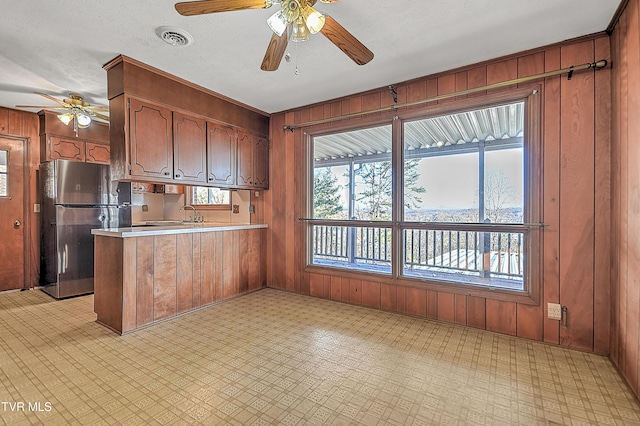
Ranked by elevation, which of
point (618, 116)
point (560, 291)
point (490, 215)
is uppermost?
point (618, 116)

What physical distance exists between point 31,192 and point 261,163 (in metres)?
3.38

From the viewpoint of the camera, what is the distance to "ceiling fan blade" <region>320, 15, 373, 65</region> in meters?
1.81

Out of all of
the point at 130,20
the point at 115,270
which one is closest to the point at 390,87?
the point at 130,20

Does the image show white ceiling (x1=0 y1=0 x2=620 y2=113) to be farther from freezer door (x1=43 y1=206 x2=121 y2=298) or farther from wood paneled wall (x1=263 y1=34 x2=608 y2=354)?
freezer door (x1=43 y1=206 x2=121 y2=298)

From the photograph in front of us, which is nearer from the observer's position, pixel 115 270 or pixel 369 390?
pixel 369 390

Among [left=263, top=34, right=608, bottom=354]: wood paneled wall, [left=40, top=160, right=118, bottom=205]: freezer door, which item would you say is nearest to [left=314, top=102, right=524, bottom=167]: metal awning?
[left=263, top=34, right=608, bottom=354]: wood paneled wall

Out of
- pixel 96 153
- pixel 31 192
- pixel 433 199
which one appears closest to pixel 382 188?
pixel 433 199

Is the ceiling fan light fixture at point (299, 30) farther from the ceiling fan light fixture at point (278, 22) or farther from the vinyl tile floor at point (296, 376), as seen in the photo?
the vinyl tile floor at point (296, 376)

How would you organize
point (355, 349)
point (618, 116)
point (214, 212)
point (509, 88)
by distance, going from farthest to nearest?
point (214, 212), point (509, 88), point (355, 349), point (618, 116)

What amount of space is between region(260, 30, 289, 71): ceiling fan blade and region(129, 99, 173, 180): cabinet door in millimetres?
1505

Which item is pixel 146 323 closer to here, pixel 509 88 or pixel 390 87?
pixel 390 87

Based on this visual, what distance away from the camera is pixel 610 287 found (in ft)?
7.55

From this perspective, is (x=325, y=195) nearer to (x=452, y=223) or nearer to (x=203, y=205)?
(x=452, y=223)

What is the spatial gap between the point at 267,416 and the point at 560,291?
253 cm
